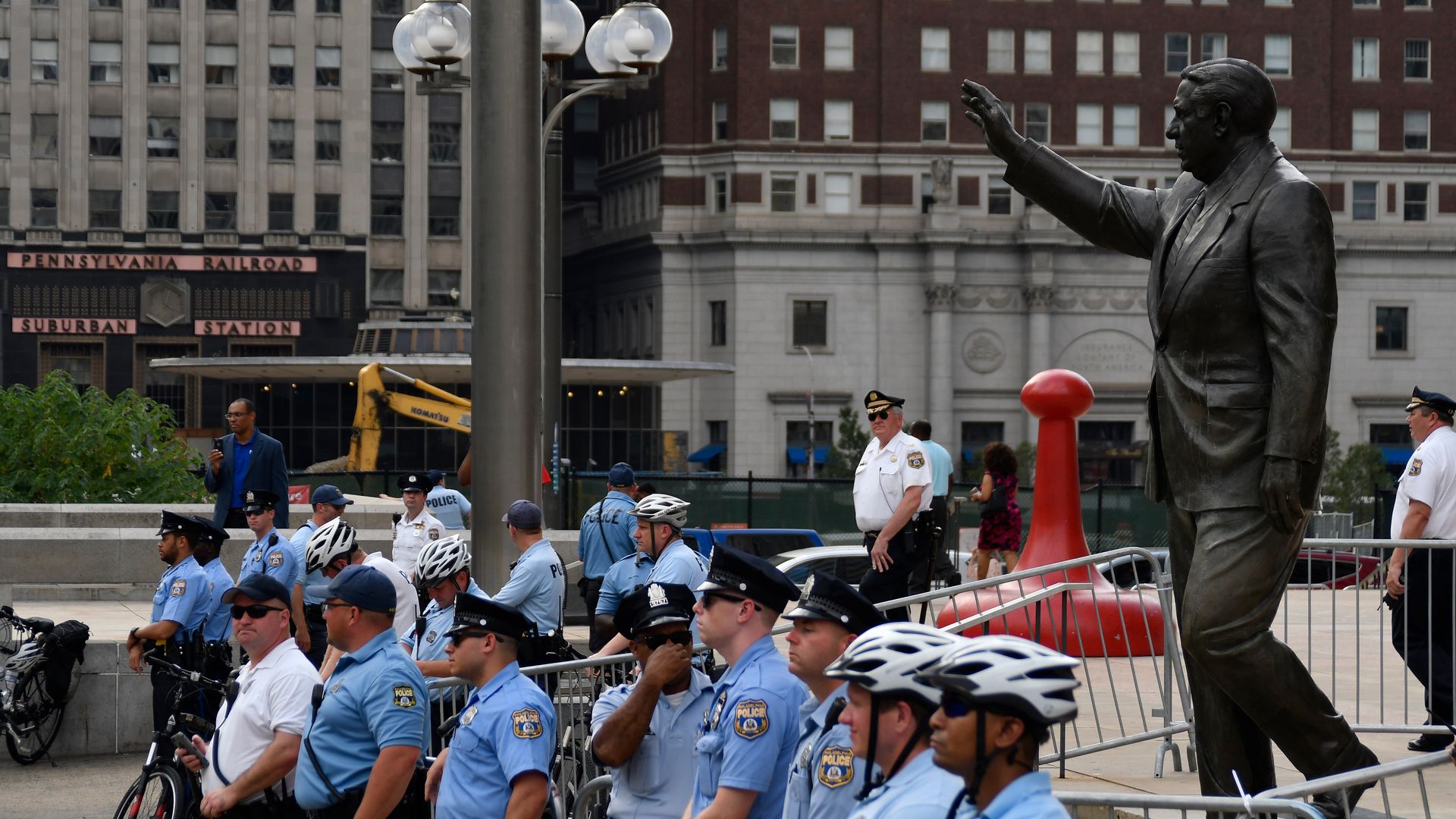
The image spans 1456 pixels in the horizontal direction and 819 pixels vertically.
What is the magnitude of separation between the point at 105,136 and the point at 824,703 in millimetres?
77531

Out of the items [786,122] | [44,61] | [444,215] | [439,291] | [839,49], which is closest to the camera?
[44,61]

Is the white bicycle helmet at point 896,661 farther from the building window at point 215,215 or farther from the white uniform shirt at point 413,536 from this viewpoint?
the building window at point 215,215

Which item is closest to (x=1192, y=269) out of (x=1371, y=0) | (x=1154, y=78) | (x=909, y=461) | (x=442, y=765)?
(x=442, y=765)

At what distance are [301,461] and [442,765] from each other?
70273 mm

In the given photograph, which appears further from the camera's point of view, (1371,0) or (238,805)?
(1371,0)

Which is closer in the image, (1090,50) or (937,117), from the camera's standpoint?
(937,117)

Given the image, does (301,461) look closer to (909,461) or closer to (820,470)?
(820,470)

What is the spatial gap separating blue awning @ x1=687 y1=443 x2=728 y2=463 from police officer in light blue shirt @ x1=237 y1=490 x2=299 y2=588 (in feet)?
235

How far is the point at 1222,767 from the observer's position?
19.0 feet

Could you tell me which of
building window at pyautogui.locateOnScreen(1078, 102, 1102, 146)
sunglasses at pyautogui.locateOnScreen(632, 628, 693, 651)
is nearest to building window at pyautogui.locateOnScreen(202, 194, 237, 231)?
building window at pyautogui.locateOnScreen(1078, 102, 1102, 146)

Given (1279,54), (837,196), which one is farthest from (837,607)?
(1279,54)

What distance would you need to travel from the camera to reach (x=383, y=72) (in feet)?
257

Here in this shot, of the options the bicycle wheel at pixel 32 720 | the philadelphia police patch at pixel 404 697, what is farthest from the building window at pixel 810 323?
the philadelphia police patch at pixel 404 697

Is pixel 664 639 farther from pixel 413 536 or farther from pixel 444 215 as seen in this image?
pixel 444 215
